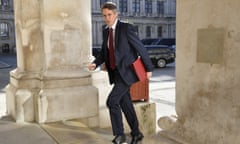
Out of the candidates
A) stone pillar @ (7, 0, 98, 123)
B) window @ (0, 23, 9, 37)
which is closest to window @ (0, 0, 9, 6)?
window @ (0, 23, 9, 37)

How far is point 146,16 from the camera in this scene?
216 feet

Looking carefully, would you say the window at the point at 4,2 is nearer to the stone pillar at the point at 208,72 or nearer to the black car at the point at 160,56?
the black car at the point at 160,56

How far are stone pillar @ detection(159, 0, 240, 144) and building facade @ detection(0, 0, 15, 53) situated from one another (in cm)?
5311

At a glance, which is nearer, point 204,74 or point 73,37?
point 204,74

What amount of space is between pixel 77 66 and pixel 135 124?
61.3 inches

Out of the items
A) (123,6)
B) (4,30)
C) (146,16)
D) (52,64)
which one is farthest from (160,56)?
(146,16)

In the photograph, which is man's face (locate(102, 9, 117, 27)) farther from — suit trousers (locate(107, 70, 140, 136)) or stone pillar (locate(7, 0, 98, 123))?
stone pillar (locate(7, 0, 98, 123))

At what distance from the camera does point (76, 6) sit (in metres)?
5.00

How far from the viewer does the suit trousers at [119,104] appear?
145 inches

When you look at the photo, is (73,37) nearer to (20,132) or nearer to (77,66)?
(77,66)

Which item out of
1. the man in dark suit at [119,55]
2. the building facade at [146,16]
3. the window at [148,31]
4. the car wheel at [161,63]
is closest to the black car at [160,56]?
the car wheel at [161,63]

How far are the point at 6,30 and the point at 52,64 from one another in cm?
5179

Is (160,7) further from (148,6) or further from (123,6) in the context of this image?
(123,6)

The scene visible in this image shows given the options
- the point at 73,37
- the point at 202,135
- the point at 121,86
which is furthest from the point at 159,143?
the point at 73,37
